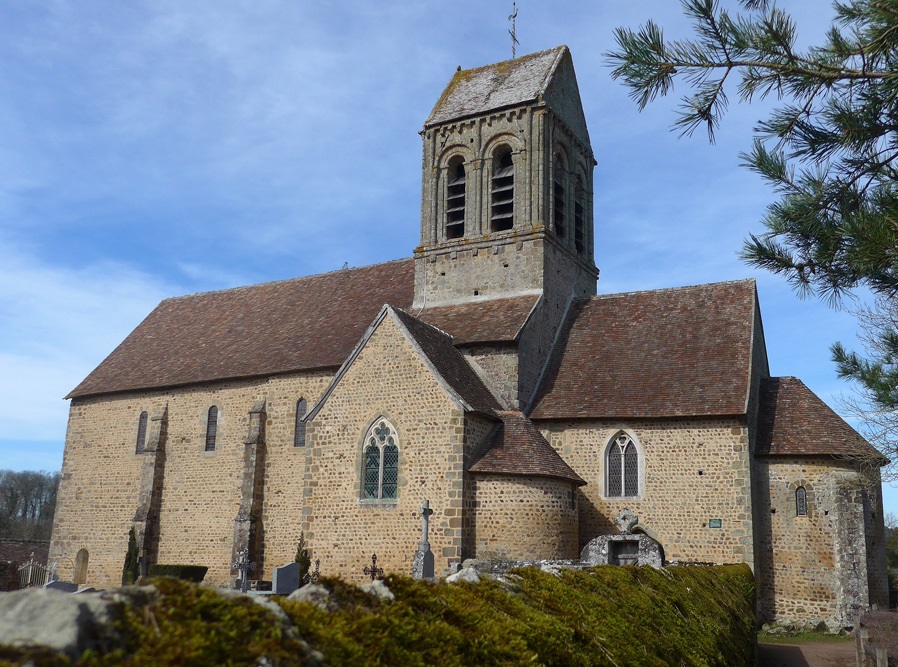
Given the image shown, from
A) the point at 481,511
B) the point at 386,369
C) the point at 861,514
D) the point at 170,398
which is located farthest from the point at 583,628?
the point at 170,398

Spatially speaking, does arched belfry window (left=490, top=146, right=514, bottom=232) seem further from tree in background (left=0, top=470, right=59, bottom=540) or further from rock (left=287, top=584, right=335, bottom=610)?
tree in background (left=0, top=470, right=59, bottom=540)

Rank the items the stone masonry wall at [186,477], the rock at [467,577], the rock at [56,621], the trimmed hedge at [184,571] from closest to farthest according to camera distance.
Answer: the rock at [56,621] → the rock at [467,577] → the trimmed hedge at [184,571] → the stone masonry wall at [186,477]

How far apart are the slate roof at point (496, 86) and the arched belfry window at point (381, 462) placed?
1188 centimetres

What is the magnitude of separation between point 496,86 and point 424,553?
1681 centimetres

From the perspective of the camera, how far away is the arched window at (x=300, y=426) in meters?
25.7

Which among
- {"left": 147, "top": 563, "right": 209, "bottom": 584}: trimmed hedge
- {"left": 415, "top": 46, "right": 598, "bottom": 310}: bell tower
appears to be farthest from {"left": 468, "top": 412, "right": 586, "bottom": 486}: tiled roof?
{"left": 147, "top": 563, "right": 209, "bottom": 584}: trimmed hedge

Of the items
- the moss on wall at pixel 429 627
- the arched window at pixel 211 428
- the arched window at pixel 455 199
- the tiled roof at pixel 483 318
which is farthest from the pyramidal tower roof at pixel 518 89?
the moss on wall at pixel 429 627

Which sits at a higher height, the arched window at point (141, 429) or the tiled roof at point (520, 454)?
the arched window at point (141, 429)

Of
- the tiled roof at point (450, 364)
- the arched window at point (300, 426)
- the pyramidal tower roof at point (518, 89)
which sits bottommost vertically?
the arched window at point (300, 426)

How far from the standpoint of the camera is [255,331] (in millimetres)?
30016

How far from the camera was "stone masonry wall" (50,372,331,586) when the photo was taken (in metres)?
25.6

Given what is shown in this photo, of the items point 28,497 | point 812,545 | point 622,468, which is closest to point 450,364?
point 622,468

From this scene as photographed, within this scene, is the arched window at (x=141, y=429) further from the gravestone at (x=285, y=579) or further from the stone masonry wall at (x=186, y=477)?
the gravestone at (x=285, y=579)

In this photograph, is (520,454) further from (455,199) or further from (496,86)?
(496,86)
